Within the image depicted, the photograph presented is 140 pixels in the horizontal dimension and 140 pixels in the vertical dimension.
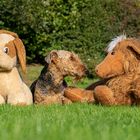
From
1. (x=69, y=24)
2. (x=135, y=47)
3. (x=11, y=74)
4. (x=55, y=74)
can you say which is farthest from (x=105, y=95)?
(x=69, y=24)

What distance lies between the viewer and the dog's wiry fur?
32.9 ft

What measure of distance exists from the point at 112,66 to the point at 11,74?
1.63 metres

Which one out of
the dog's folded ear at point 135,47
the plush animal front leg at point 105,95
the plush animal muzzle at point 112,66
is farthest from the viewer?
the dog's folded ear at point 135,47

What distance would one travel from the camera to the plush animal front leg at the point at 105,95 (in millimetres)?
9305

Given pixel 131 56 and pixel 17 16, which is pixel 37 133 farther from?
pixel 17 16

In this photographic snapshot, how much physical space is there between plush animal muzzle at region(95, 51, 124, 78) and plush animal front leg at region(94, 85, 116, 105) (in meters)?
0.23

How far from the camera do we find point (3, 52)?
9.59 meters

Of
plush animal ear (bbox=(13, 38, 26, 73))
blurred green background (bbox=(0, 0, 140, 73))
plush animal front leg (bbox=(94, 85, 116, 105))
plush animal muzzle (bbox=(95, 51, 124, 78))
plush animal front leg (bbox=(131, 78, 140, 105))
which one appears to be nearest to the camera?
plush animal front leg (bbox=(131, 78, 140, 105))

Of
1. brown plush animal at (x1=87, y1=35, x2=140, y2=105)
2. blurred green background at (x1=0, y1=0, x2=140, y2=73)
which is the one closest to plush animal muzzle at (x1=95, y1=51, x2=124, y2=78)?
brown plush animal at (x1=87, y1=35, x2=140, y2=105)

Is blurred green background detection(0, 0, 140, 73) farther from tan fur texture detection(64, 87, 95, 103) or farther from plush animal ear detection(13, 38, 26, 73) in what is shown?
plush animal ear detection(13, 38, 26, 73)

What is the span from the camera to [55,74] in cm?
1005

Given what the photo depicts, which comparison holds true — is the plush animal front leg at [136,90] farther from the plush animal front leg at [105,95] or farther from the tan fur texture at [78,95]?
the tan fur texture at [78,95]

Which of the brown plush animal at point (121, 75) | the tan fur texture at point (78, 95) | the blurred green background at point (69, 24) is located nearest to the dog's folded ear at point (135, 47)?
the brown plush animal at point (121, 75)

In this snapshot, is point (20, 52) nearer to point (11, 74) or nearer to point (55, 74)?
point (11, 74)
